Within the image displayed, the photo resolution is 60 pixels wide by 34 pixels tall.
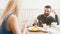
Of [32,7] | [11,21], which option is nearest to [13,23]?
[11,21]

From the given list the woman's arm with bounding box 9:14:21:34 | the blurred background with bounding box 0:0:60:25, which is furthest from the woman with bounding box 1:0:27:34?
the blurred background with bounding box 0:0:60:25

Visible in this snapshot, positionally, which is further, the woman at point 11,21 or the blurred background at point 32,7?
the blurred background at point 32,7

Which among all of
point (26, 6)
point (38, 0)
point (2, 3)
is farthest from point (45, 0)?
point (2, 3)

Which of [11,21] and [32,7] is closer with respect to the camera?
[11,21]

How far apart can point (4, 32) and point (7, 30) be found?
0.03 meters

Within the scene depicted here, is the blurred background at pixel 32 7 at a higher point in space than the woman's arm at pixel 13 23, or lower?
higher

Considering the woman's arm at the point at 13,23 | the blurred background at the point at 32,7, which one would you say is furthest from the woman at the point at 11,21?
the blurred background at the point at 32,7

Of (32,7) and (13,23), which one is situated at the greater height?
(32,7)

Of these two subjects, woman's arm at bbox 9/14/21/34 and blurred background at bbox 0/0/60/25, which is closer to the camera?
woman's arm at bbox 9/14/21/34

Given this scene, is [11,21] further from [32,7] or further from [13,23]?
[32,7]

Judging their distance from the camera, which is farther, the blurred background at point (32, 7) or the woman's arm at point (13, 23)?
the blurred background at point (32, 7)

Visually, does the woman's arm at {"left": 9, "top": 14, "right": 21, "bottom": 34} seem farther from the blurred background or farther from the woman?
the blurred background

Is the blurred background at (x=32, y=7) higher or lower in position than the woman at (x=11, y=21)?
higher

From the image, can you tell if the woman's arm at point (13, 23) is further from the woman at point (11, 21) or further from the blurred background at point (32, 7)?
the blurred background at point (32, 7)
